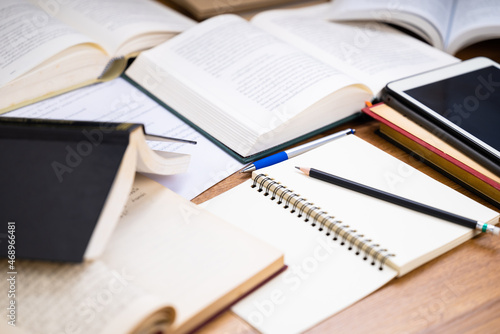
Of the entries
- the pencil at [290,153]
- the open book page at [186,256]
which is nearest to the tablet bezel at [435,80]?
the pencil at [290,153]

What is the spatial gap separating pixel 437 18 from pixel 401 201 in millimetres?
632

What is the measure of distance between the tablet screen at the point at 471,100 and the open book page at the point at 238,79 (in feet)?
0.40

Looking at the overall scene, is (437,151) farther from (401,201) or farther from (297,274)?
(297,274)

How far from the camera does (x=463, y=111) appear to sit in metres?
0.81

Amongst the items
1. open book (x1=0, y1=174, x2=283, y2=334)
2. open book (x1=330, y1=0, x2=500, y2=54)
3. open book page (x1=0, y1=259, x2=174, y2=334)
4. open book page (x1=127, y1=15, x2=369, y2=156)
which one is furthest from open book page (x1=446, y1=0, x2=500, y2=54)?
open book page (x1=0, y1=259, x2=174, y2=334)

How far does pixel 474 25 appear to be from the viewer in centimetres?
106

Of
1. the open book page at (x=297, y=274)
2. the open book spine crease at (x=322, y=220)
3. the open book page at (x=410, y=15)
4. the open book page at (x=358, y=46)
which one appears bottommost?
the open book page at (x=297, y=274)

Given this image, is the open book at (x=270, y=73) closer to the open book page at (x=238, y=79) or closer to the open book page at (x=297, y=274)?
the open book page at (x=238, y=79)

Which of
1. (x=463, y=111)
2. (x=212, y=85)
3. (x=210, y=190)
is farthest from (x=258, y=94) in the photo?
(x=463, y=111)

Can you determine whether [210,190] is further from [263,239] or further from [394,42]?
[394,42]

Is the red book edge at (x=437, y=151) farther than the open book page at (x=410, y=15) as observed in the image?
No

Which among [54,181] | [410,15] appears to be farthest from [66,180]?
[410,15]

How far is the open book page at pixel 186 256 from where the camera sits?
0.53 meters

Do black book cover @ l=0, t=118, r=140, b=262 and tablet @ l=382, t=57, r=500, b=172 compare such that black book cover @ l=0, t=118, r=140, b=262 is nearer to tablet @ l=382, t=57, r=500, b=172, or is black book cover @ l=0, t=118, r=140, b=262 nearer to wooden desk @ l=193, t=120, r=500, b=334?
wooden desk @ l=193, t=120, r=500, b=334
